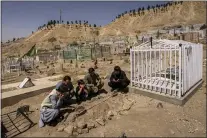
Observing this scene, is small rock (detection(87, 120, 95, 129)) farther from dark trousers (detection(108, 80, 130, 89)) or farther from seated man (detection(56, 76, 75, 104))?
dark trousers (detection(108, 80, 130, 89))

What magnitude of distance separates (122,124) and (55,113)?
186 cm

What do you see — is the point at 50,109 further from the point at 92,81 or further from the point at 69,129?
the point at 92,81

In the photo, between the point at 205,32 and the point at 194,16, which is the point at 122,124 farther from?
the point at 194,16

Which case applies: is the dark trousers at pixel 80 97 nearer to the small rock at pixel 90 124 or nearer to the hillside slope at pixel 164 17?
the small rock at pixel 90 124

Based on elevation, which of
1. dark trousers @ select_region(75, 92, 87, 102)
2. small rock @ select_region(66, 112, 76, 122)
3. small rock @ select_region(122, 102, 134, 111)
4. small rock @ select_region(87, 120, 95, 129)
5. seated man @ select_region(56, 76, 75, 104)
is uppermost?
seated man @ select_region(56, 76, 75, 104)

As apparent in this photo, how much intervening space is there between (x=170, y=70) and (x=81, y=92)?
315cm

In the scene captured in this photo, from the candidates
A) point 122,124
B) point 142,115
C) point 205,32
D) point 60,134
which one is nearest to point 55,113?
point 60,134

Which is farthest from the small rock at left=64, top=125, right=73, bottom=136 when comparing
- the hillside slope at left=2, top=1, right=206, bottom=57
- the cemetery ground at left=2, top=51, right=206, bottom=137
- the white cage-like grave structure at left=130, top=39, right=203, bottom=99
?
the hillside slope at left=2, top=1, right=206, bottom=57

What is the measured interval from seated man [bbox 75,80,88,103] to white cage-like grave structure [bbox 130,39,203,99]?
2.01 metres

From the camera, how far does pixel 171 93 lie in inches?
282

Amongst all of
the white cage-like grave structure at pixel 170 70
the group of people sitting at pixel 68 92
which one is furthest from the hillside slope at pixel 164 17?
the group of people sitting at pixel 68 92

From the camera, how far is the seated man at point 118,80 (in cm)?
818

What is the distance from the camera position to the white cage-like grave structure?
6.91 metres

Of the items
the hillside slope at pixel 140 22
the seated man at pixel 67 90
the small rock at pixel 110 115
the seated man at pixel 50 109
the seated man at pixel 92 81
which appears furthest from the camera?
the hillside slope at pixel 140 22
